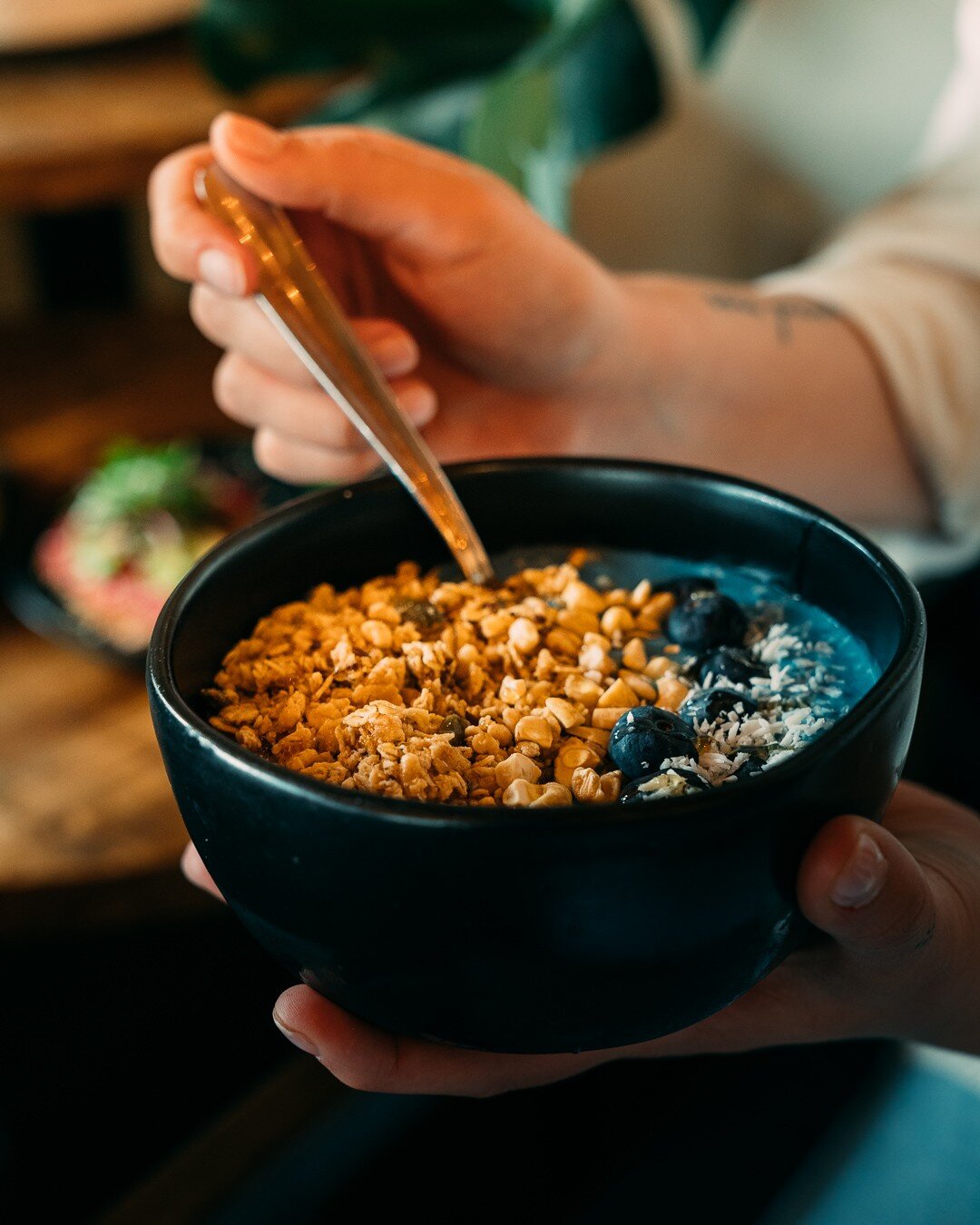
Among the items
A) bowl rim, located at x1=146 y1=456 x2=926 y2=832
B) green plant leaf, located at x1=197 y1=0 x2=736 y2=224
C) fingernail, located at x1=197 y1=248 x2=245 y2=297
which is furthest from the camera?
green plant leaf, located at x1=197 y1=0 x2=736 y2=224

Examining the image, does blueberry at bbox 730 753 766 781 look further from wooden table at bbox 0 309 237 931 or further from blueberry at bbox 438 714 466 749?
wooden table at bbox 0 309 237 931

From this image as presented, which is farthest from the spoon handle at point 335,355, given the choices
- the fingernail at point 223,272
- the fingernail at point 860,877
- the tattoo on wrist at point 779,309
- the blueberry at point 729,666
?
the tattoo on wrist at point 779,309

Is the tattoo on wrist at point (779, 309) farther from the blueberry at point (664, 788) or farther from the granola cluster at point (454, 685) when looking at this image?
the blueberry at point (664, 788)

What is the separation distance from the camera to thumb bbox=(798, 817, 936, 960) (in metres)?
0.38

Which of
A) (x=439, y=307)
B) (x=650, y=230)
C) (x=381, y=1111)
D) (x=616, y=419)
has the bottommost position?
(x=381, y=1111)

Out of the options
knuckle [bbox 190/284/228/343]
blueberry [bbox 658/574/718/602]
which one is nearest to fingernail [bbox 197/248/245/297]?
knuckle [bbox 190/284/228/343]

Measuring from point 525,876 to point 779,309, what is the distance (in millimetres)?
713

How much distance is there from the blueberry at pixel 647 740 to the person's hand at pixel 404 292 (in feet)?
1.03

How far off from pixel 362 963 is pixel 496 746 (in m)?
0.08

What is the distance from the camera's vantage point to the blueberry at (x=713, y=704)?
1.43 feet

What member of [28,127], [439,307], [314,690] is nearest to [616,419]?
[439,307]

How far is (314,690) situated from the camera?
448mm

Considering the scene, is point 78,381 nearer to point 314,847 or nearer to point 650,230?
point 650,230

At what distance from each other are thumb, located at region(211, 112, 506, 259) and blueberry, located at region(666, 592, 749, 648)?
33 cm
